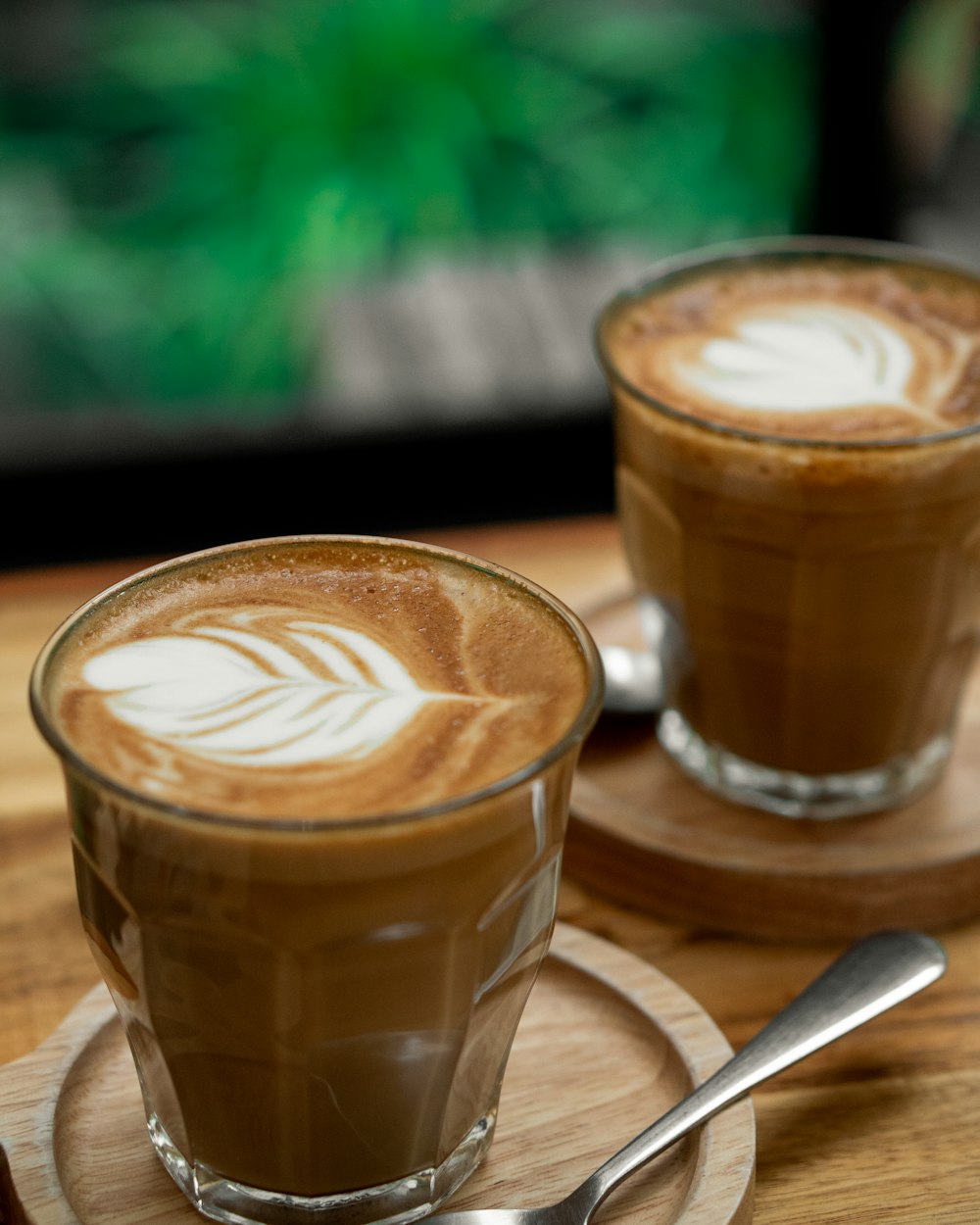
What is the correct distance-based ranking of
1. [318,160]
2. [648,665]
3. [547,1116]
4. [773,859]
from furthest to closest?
[318,160], [648,665], [773,859], [547,1116]

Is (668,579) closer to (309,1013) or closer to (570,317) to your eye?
(309,1013)

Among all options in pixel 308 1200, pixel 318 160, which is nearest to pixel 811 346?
pixel 308 1200

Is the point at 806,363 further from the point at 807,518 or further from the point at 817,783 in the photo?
the point at 817,783

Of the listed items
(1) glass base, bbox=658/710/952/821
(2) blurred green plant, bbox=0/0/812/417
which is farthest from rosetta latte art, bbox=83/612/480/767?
(2) blurred green plant, bbox=0/0/812/417

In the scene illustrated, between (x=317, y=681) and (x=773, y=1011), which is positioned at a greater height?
(x=317, y=681)

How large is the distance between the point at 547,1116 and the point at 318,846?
0.31m

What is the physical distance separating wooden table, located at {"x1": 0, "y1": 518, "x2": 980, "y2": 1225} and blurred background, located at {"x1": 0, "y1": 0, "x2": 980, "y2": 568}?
97cm

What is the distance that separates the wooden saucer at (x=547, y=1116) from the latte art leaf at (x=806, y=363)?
0.44 m

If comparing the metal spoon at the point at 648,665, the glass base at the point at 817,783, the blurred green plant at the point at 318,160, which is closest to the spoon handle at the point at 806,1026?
the glass base at the point at 817,783

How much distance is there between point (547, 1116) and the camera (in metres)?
0.95

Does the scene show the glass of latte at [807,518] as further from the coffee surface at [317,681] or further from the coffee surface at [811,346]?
the coffee surface at [317,681]

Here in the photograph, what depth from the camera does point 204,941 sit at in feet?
2.56

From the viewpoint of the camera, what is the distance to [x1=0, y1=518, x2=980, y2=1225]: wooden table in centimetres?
94

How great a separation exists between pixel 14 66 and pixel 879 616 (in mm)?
1475
